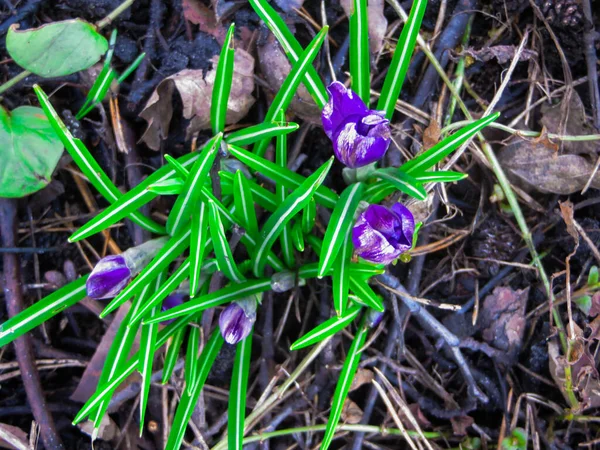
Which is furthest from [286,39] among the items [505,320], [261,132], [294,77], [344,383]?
[505,320]

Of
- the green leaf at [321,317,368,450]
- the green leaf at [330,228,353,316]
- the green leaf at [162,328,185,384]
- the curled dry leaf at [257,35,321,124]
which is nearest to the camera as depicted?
the green leaf at [330,228,353,316]

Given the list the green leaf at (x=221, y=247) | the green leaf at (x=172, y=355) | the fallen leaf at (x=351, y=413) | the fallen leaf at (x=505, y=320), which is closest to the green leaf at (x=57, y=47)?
the green leaf at (x=221, y=247)

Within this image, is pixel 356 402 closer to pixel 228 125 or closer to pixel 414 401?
pixel 414 401

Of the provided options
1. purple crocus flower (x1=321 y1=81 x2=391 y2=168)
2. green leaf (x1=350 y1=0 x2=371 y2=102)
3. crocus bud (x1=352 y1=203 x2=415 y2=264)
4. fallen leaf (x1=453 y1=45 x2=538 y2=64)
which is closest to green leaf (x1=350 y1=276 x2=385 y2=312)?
crocus bud (x1=352 y1=203 x2=415 y2=264)

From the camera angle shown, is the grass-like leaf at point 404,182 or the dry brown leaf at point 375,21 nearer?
the grass-like leaf at point 404,182

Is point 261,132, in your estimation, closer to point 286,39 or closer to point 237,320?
point 286,39

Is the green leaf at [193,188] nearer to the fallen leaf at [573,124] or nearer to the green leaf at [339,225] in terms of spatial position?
the green leaf at [339,225]

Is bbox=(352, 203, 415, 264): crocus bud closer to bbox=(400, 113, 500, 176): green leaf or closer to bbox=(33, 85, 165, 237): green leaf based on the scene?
bbox=(400, 113, 500, 176): green leaf
